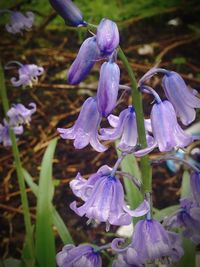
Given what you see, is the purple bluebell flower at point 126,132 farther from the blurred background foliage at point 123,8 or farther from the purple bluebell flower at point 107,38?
the blurred background foliage at point 123,8

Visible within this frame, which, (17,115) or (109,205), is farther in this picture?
(17,115)

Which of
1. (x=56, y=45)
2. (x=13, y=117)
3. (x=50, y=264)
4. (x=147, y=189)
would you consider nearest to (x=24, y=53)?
(x=56, y=45)

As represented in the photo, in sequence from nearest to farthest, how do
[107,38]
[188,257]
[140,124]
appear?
[107,38] → [140,124] → [188,257]

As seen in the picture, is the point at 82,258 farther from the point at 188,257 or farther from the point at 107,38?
the point at 107,38

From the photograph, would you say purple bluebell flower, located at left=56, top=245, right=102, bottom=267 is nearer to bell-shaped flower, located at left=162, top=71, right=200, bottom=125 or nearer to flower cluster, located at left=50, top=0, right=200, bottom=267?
flower cluster, located at left=50, top=0, right=200, bottom=267

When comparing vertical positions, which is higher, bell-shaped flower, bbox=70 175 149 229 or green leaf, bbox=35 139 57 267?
bell-shaped flower, bbox=70 175 149 229

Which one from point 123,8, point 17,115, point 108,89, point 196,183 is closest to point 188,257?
point 196,183

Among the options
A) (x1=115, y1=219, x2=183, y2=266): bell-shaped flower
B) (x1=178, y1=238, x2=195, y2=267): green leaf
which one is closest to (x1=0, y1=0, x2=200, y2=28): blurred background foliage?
(x1=178, y1=238, x2=195, y2=267): green leaf

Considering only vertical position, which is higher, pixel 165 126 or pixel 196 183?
pixel 165 126
